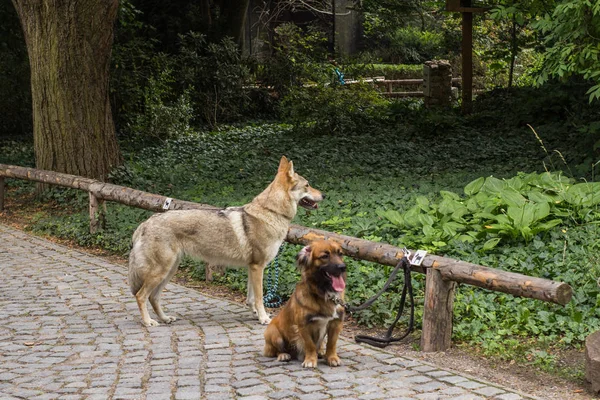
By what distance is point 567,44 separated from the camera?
1167 centimetres

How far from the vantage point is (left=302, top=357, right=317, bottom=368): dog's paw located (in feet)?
21.3

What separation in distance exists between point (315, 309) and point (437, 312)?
126 cm

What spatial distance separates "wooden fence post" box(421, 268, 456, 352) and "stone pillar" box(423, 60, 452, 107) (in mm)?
17908

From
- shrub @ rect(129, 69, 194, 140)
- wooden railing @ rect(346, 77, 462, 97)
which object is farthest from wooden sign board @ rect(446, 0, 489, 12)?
wooden railing @ rect(346, 77, 462, 97)

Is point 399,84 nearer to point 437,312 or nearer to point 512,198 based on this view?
point 512,198

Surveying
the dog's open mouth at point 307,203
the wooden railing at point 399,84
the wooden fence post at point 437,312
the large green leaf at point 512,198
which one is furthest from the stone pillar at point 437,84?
the wooden fence post at point 437,312

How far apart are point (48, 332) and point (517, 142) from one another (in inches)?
506

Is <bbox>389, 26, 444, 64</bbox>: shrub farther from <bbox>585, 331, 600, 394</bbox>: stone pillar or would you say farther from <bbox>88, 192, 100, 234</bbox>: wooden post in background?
<bbox>585, 331, 600, 394</bbox>: stone pillar

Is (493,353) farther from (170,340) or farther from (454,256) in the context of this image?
(170,340)

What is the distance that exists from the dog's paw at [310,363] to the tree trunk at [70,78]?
958cm

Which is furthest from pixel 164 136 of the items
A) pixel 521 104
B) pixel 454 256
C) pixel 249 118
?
pixel 454 256

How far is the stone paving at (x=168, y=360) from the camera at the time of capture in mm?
6023

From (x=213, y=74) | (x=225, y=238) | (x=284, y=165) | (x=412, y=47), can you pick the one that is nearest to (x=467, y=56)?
(x=213, y=74)

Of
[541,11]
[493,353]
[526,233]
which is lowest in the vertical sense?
[493,353]
